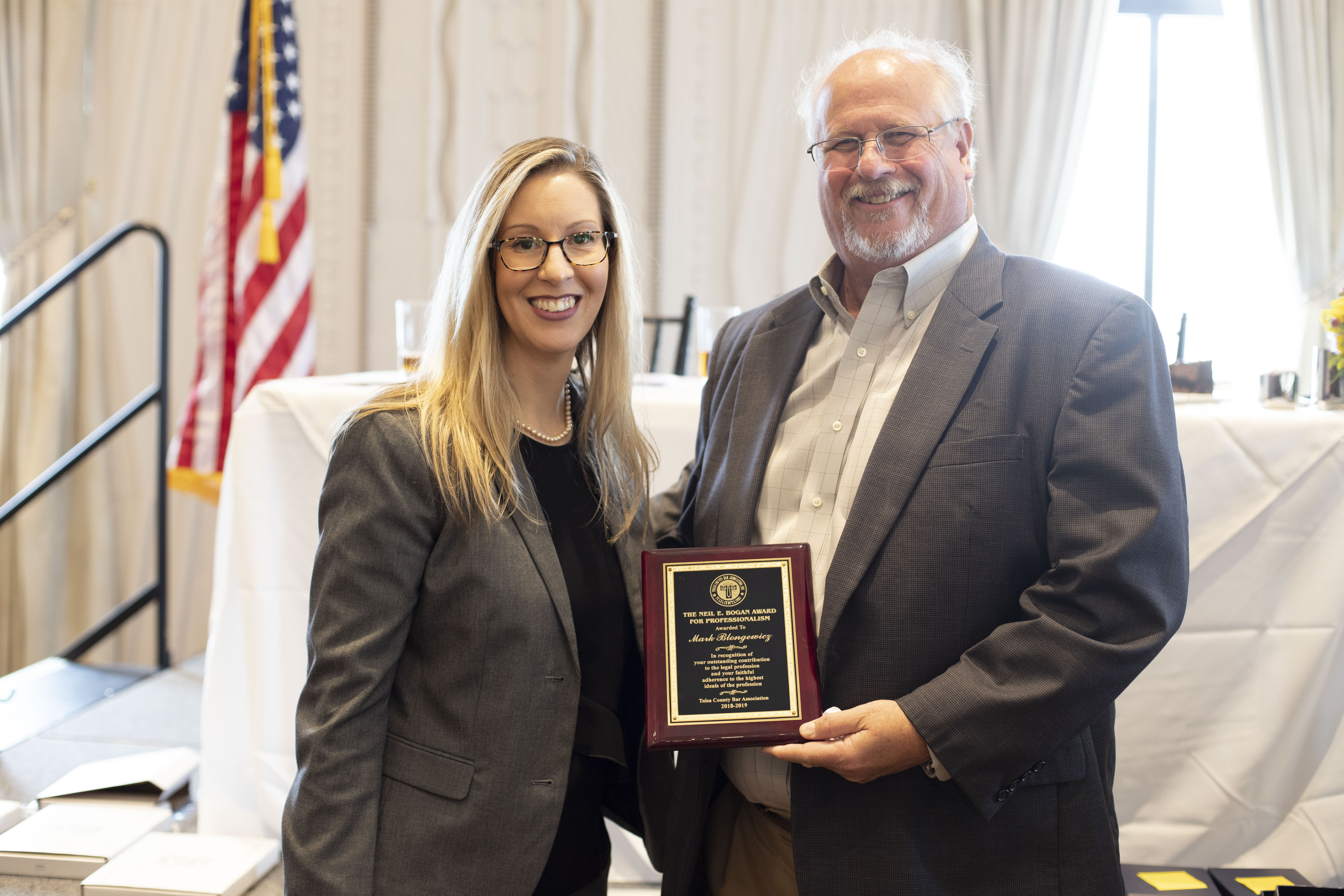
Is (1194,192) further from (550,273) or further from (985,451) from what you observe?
(550,273)

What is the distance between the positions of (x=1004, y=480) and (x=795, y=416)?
40cm

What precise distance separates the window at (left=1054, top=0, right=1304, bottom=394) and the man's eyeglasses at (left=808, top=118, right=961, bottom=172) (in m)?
3.56

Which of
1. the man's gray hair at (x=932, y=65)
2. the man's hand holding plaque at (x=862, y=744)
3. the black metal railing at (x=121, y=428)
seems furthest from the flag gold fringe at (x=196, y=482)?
the man's hand holding plaque at (x=862, y=744)

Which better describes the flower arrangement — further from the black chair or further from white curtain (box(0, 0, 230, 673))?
white curtain (box(0, 0, 230, 673))

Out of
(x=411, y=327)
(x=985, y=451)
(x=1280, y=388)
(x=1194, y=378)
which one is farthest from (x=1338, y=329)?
(x=411, y=327)

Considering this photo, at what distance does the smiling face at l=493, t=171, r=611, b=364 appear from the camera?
59.2 inches

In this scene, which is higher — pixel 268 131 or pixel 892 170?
pixel 268 131

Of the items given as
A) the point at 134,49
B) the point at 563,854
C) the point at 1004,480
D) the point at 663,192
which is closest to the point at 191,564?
the point at 134,49

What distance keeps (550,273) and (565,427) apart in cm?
29

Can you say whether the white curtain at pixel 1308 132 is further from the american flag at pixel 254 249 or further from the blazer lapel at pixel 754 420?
the american flag at pixel 254 249

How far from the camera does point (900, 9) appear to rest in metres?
4.74

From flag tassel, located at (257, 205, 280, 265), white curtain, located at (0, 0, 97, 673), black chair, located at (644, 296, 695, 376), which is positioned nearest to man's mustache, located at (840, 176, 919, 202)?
black chair, located at (644, 296, 695, 376)

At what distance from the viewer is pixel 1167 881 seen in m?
2.11

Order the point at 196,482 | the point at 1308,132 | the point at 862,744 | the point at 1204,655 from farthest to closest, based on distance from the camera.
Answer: the point at 1308,132, the point at 196,482, the point at 1204,655, the point at 862,744
